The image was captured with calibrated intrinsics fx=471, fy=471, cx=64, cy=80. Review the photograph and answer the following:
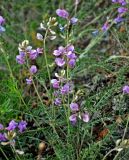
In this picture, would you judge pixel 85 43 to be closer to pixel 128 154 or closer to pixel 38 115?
pixel 38 115

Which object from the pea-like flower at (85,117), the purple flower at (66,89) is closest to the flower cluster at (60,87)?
the purple flower at (66,89)

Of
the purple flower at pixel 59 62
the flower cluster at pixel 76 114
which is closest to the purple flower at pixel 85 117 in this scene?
the flower cluster at pixel 76 114

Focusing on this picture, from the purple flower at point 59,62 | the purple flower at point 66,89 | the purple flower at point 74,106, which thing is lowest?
the purple flower at point 74,106

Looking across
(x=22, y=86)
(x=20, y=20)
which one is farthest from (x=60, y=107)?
(x=20, y=20)

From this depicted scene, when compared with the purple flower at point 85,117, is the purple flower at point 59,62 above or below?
above

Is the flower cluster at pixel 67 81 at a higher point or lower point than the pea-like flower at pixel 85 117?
higher

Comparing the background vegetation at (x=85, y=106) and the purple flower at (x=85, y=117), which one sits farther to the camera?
the background vegetation at (x=85, y=106)

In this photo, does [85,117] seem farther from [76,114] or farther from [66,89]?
[66,89]

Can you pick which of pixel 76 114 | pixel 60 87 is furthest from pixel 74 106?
pixel 60 87

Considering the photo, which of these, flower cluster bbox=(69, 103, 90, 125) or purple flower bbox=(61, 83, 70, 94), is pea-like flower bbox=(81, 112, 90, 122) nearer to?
flower cluster bbox=(69, 103, 90, 125)

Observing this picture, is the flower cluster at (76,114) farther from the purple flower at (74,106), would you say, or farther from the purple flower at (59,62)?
the purple flower at (59,62)

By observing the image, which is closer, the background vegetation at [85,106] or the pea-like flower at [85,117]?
the pea-like flower at [85,117]
